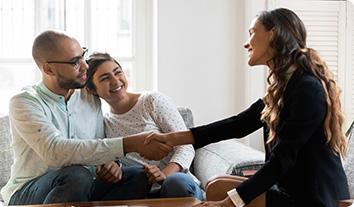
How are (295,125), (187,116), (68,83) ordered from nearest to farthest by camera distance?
1. (295,125)
2. (68,83)
3. (187,116)

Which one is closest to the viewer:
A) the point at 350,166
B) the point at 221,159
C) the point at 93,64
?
the point at 350,166

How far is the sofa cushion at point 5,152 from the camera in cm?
304

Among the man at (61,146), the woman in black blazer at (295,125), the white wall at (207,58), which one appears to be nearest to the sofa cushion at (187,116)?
the white wall at (207,58)

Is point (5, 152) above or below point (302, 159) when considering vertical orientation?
below

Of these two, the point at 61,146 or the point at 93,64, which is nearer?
the point at 61,146

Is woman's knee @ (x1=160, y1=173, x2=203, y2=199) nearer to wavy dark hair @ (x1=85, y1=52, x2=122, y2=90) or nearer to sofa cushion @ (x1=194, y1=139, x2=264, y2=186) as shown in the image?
sofa cushion @ (x1=194, y1=139, x2=264, y2=186)

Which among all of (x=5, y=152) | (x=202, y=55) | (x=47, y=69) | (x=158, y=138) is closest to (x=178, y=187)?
(x=158, y=138)

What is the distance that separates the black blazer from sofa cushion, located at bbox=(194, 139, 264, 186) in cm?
68

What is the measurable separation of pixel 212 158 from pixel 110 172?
2.51ft

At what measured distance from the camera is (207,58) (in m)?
3.65

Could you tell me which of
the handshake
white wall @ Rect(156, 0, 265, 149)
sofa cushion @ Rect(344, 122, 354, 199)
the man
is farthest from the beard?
sofa cushion @ Rect(344, 122, 354, 199)

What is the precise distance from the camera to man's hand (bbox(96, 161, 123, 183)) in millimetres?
2490

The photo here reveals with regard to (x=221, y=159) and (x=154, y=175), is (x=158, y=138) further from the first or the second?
(x=221, y=159)

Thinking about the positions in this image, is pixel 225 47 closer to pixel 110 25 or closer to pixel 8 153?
pixel 110 25
